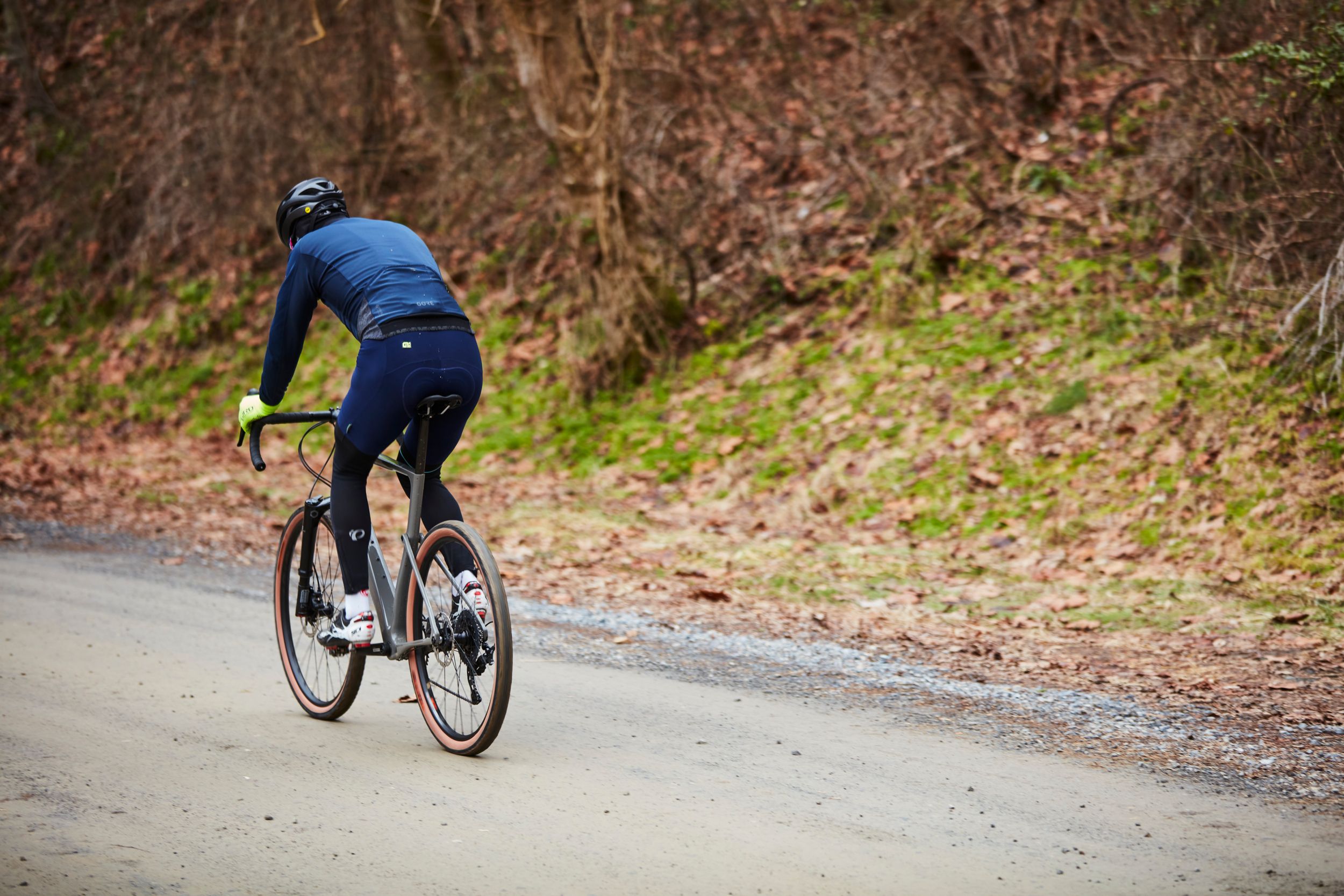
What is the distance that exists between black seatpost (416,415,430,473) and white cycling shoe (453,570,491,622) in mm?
528

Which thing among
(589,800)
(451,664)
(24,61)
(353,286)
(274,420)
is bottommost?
(589,800)

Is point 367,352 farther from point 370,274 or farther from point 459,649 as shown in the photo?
point 459,649

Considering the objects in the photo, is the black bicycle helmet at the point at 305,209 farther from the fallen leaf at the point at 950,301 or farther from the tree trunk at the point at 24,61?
the tree trunk at the point at 24,61

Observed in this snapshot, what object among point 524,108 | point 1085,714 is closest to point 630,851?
point 1085,714

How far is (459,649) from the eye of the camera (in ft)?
16.5

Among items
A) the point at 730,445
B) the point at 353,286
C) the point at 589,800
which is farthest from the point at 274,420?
the point at 730,445

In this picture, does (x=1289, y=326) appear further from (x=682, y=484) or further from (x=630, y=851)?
(x=630, y=851)

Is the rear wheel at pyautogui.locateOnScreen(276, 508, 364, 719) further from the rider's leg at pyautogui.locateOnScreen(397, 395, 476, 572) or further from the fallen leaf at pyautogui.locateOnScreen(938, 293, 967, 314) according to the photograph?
the fallen leaf at pyautogui.locateOnScreen(938, 293, 967, 314)

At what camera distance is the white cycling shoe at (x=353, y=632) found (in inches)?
210

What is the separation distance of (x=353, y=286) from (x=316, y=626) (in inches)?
69.9

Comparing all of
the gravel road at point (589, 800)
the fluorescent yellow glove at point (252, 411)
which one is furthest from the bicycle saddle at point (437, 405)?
the gravel road at point (589, 800)

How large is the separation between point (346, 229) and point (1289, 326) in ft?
24.7

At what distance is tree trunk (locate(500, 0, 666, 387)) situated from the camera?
1381 centimetres

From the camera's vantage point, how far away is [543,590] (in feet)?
28.4
